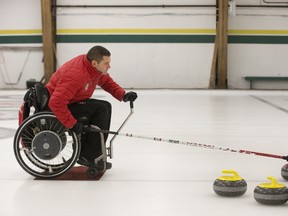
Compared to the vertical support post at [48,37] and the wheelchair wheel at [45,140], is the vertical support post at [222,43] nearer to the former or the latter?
the vertical support post at [48,37]

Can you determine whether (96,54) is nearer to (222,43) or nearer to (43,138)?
(43,138)

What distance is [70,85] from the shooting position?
3.93m

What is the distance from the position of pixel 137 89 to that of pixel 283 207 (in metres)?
12.1

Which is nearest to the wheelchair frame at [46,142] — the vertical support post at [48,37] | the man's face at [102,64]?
the man's face at [102,64]

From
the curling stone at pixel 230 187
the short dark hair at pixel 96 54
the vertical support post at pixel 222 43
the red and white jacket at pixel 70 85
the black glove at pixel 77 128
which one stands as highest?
the short dark hair at pixel 96 54

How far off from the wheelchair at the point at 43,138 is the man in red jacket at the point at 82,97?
10cm

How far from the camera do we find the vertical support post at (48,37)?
15117mm

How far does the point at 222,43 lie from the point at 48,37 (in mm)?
4794

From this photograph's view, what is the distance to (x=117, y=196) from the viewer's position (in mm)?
3621

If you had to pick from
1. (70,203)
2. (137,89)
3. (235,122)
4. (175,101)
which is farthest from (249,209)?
(137,89)

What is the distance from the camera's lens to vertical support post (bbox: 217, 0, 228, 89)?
49.6 ft

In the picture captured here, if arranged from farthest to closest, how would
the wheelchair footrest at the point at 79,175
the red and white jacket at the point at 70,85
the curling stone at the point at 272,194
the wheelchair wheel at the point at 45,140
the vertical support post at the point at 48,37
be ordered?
1. the vertical support post at the point at 48,37
2. the wheelchair footrest at the point at 79,175
3. the wheelchair wheel at the point at 45,140
4. the red and white jacket at the point at 70,85
5. the curling stone at the point at 272,194

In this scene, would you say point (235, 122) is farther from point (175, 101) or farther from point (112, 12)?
point (112, 12)

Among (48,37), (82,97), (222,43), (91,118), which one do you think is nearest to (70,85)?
(82,97)
